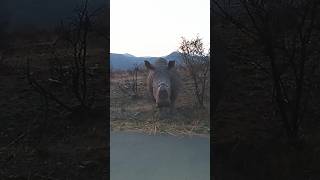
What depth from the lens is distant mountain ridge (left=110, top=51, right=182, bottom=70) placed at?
10.4 ft

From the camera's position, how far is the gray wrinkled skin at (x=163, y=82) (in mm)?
3188

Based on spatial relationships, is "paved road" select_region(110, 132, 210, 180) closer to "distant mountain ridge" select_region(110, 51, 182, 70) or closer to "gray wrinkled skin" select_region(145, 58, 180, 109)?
"gray wrinkled skin" select_region(145, 58, 180, 109)

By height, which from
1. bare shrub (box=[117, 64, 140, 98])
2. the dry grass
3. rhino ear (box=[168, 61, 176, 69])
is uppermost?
A: rhino ear (box=[168, 61, 176, 69])

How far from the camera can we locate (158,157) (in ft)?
10.3
